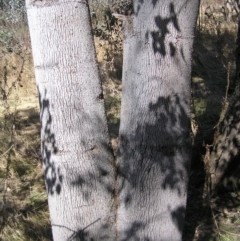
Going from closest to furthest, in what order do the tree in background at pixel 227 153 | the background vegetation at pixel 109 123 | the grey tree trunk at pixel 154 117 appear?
the grey tree trunk at pixel 154 117
the background vegetation at pixel 109 123
the tree in background at pixel 227 153

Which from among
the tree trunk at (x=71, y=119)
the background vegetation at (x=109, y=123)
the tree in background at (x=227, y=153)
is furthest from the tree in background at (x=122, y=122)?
the tree in background at (x=227, y=153)

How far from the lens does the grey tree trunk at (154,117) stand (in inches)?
94.2

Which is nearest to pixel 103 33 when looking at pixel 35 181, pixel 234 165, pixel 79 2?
pixel 35 181

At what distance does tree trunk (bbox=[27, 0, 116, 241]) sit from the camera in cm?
229

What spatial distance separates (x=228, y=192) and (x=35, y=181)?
1.95 m

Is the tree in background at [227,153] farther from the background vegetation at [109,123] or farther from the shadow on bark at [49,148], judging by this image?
the shadow on bark at [49,148]

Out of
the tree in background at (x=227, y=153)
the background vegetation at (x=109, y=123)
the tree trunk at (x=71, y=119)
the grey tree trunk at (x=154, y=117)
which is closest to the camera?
the tree trunk at (x=71, y=119)

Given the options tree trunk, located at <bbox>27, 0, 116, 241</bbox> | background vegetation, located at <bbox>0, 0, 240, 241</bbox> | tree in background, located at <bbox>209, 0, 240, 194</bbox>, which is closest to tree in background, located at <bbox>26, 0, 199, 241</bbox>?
tree trunk, located at <bbox>27, 0, 116, 241</bbox>

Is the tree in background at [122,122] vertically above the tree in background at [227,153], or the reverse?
the tree in background at [122,122]

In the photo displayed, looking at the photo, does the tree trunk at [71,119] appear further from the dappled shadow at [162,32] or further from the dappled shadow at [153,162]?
the dappled shadow at [162,32]

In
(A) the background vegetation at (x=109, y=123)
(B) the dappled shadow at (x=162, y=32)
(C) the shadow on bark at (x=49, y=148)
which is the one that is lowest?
(A) the background vegetation at (x=109, y=123)

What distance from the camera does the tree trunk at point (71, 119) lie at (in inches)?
90.2

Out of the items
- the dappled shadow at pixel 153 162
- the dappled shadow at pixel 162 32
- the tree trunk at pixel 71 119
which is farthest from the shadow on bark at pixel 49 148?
the dappled shadow at pixel 162 32

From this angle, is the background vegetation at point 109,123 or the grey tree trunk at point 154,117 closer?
the grey tree trunk at point 154,117
